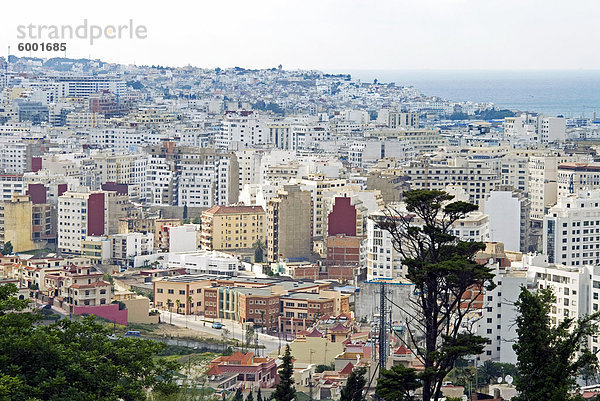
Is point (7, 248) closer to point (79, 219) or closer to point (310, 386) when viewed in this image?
point (79, 219)

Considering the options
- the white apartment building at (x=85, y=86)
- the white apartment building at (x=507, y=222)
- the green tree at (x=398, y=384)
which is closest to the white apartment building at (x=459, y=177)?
the white apartment building at (x=507, y=222)

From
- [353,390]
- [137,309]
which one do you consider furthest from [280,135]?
[353,390]

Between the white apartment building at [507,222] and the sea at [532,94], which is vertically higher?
the sea at [532,94]

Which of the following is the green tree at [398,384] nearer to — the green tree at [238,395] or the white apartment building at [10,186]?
the green tree at [238,395]

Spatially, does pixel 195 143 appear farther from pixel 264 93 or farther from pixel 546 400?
pixel 546 400

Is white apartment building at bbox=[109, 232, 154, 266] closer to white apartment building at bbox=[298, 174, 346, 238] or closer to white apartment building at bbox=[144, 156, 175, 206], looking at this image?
white apartment building at bbox=[298, 174, 346, 238]

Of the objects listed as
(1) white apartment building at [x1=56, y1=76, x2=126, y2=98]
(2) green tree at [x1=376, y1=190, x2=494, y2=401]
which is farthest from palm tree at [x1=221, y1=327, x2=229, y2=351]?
(1) white apartment building at [x1=56, y1=76, x2=126, y2=98]
